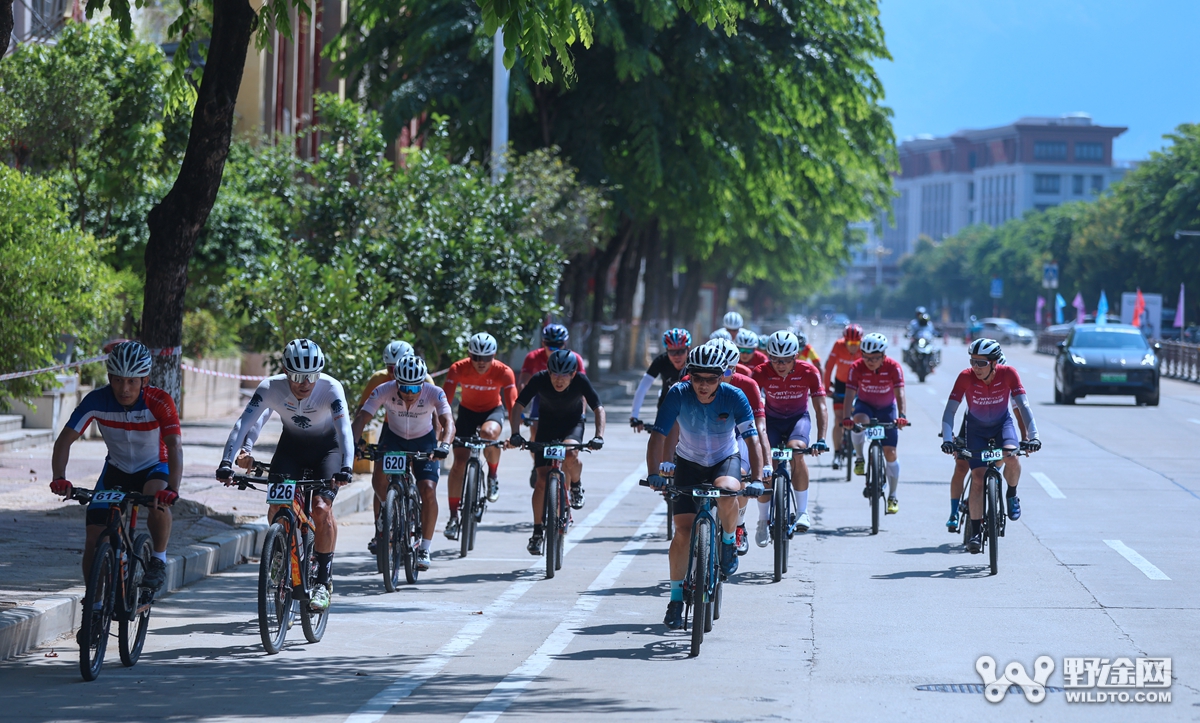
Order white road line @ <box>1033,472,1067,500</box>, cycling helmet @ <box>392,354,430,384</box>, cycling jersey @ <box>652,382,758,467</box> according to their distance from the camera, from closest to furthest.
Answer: cycling jersey @ <box>652,382,758,467</box>
cycling helmet @ <box>392,354,430,384</box>
white road line @ <box>1033,472,1067,500</box>

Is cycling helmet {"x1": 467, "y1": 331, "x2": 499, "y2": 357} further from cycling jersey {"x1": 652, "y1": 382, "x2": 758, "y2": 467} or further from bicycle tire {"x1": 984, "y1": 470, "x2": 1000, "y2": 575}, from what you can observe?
bicycle tire {"x1": 984, "y1": 470, "x2": 1000, "y2": 575}

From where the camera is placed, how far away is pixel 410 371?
11000 millimetres

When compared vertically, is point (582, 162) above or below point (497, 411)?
above

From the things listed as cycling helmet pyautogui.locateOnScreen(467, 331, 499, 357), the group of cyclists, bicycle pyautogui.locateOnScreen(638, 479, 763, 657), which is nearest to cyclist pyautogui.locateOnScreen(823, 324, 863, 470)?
the group of cyclists

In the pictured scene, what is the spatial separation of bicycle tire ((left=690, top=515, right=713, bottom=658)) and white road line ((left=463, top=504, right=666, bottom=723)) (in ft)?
2.53

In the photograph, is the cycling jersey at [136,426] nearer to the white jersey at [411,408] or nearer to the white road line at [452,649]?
the white road line at [452,649]

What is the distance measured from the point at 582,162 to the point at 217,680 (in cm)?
2344

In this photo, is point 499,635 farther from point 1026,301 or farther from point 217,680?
point 1026,301

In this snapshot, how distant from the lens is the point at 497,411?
1345 cm

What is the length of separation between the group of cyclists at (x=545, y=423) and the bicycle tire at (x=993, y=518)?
0.26 m

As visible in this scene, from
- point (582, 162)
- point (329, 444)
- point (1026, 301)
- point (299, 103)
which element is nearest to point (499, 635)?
point (329, 444)

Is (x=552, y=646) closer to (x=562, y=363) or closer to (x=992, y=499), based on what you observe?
(x=562, y=363)

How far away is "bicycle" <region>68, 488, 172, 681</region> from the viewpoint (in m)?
7.88

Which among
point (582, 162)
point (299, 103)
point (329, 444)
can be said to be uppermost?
point (299, 103)
